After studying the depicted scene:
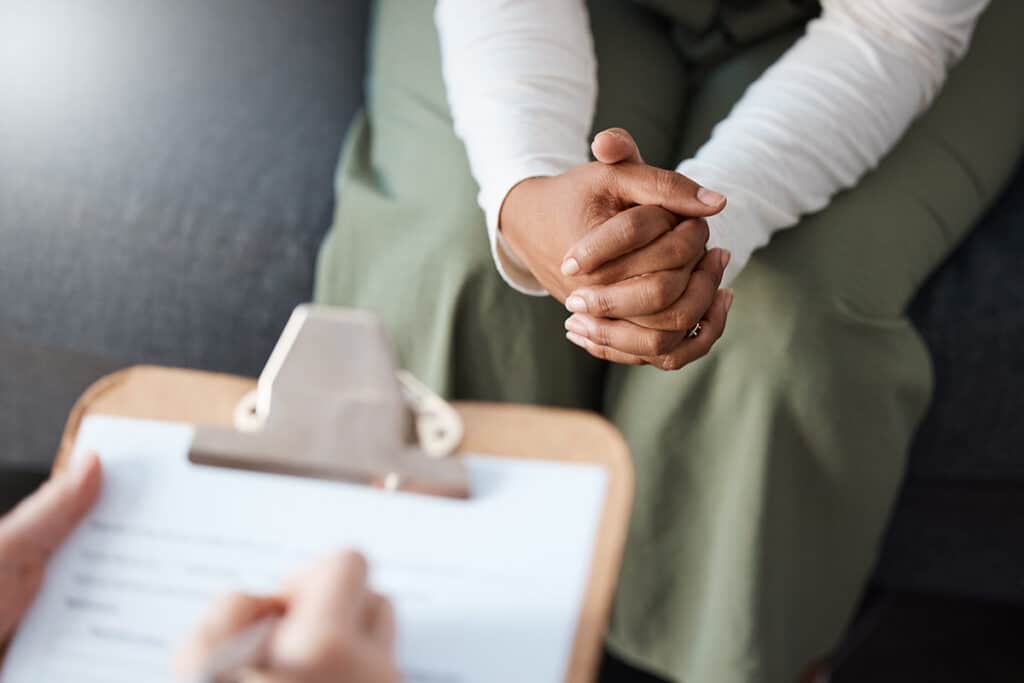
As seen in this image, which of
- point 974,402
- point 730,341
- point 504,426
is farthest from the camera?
point 974,402

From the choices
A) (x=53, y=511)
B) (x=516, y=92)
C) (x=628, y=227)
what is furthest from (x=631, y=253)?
(x=53, y=511)

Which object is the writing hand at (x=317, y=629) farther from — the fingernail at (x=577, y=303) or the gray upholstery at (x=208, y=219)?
the gray upholstery at (x=208, y=219)

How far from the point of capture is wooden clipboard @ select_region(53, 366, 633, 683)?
349 mm

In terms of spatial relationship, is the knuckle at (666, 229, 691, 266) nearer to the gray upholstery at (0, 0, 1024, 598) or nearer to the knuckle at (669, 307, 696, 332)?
the knuckle at (669, 307, 696, 332)

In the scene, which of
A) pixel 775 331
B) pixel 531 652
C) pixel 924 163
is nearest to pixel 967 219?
pixel 924 163

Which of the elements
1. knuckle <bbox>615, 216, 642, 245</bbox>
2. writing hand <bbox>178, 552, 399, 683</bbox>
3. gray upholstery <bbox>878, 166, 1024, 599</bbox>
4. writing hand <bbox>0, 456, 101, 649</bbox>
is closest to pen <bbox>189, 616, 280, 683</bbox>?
writing hand <bbox>178, 552, 399, 683</bbox>

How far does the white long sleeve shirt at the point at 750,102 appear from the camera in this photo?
1.59ft

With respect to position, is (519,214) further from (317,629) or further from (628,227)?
(317,629)

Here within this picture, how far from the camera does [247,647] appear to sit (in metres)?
Result: 0.27

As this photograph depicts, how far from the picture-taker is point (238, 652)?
0.27 m

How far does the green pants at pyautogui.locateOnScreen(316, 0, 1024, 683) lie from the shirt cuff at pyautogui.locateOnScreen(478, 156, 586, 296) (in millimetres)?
16

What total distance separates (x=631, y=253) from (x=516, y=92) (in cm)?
14

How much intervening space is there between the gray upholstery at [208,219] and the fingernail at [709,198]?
0.25 m

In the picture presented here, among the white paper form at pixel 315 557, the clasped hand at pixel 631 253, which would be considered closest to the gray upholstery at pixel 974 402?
the clasped hand at pixel 631 253
